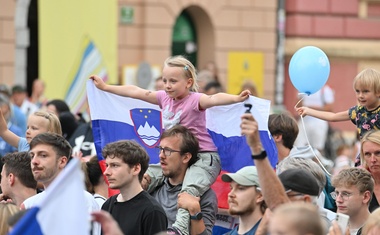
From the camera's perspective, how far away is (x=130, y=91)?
9078 mm

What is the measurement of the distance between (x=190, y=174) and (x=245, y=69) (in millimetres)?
17526

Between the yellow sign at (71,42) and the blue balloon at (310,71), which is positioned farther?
the yellow sign at (71,42)

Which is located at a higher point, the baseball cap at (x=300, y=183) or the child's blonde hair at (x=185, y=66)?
the child's blonde hair at (x=185, y=66)

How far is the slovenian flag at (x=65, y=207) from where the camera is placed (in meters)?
5.79

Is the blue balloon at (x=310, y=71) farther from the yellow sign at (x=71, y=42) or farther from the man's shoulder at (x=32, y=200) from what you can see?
the yellow sign at (x=71, y=42)

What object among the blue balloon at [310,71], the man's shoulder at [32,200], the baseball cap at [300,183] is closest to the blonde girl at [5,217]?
the man's shoulder at [32,200]

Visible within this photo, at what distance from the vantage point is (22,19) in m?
22.3

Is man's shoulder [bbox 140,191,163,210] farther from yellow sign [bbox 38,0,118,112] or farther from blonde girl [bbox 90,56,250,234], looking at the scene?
yellow sign [bbox 38,0,118,112]

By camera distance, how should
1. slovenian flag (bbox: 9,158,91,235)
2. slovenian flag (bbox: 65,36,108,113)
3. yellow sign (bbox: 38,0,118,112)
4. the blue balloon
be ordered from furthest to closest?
yellow sign (bbox: 38,0,118,112) → slovenian flag (bbox: 65,36,108,113) → the blue balloon → slovenian flag (bbox: 9,158,91,235)

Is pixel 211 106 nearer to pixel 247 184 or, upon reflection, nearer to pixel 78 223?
pixel 247 184

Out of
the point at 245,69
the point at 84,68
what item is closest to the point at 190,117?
the point at 84,68

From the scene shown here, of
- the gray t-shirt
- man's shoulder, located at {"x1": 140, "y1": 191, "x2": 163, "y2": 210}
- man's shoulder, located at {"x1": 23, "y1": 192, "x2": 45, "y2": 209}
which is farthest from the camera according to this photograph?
the gray t-shirt

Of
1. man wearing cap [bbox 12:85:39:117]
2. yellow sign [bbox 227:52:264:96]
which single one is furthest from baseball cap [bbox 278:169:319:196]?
yellow sign [bbox 227:52:264:96]

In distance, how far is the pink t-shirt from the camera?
340 inches
